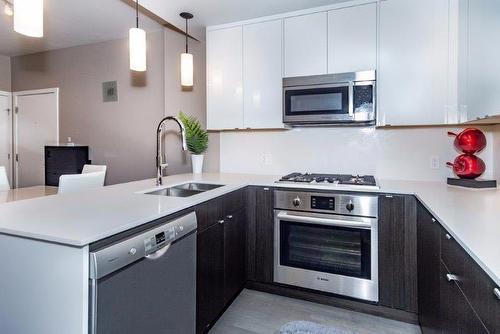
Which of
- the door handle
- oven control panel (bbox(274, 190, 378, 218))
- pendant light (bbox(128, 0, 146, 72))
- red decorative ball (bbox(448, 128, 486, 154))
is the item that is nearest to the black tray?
red decorative ball (bbox(448, 128, 486, 154))

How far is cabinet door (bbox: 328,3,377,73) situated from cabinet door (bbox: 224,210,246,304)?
142 cm

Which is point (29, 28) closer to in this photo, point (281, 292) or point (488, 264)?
point (488, 264)

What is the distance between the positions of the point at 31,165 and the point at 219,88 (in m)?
3.47

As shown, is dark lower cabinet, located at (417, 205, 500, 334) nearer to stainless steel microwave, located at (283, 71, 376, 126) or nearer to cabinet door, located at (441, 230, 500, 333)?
cabinet door, located at (441, 230, 500, 333)

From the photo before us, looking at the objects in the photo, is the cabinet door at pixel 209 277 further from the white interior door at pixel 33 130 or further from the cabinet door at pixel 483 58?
the white interior door at pixel 33 130

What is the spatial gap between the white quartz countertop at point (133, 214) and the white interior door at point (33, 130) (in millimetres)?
3118

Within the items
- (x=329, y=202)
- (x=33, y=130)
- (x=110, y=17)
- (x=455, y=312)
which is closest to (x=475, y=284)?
(x=455, y=312)

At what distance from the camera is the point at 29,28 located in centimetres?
134

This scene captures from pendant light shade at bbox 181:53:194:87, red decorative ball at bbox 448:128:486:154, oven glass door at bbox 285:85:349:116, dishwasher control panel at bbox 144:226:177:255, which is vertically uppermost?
pendant light shade at bbox 181:53:194:87

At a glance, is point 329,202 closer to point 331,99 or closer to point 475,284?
point 331,99

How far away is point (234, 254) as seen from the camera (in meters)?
2.15

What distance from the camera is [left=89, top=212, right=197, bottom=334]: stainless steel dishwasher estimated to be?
1.00m

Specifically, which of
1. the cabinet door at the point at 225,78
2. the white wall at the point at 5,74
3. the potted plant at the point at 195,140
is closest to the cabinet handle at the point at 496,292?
the cabinet door at the point at 225,78

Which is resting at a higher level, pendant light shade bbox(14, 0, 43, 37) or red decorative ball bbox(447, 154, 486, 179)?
pendant light shade bbox(14, 0, 43, 37)
